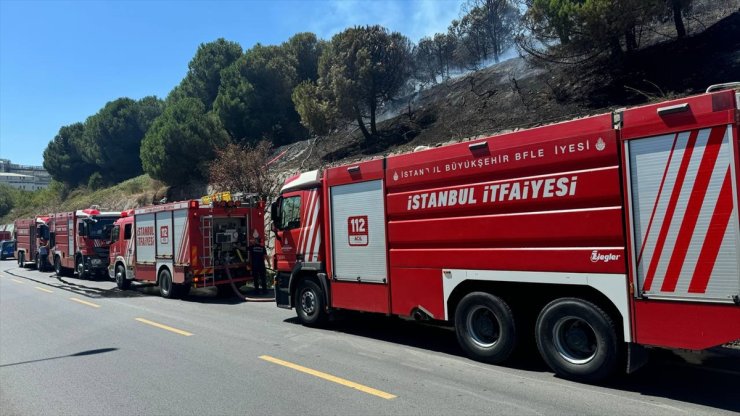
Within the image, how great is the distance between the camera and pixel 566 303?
5742 millimetres

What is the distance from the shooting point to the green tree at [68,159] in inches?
2361

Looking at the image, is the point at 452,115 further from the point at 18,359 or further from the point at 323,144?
the point at 18,359

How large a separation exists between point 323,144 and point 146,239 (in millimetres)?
14837

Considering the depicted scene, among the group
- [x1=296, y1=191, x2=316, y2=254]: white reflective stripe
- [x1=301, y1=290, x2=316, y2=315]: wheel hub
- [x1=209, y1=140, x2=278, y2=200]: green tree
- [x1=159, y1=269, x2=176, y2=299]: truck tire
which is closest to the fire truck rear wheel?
[x1=209, y1=140, x2=278, y2=200]: green tree

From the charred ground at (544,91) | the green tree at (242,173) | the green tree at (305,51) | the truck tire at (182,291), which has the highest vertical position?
the green tree at (305,51)

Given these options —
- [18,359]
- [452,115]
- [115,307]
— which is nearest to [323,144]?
[452,115]

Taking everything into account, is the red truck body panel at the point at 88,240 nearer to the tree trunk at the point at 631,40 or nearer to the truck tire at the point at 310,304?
the truck tire at the point at 310,304

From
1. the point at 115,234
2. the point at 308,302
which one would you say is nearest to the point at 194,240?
the point at 308,302

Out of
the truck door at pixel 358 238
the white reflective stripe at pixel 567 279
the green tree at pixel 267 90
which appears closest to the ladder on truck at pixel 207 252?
the truck door at pixel 358 238

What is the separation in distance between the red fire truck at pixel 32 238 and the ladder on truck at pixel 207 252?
16.3m

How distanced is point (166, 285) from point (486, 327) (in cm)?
1172

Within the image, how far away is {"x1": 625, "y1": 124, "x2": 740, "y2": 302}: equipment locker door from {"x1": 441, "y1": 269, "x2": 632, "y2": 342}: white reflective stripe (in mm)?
228

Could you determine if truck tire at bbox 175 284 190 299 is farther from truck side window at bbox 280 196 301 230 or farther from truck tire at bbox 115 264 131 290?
truck side window at bbox 280 196 301 230

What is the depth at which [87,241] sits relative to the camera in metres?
21.7
